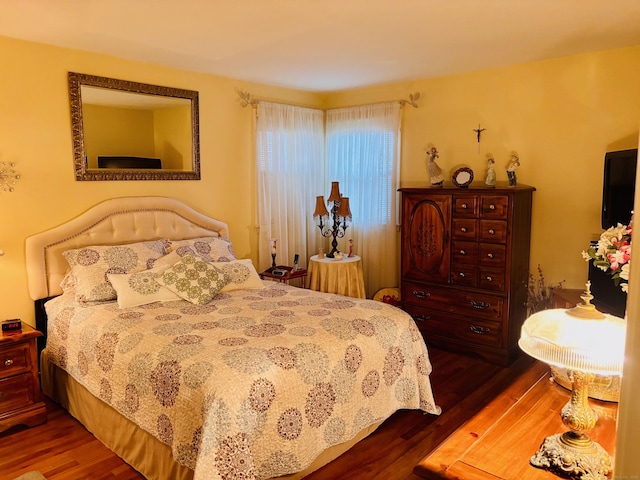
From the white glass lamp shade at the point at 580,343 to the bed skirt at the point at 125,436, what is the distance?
58.8 inches

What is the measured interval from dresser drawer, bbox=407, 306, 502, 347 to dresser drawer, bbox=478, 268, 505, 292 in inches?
11.6

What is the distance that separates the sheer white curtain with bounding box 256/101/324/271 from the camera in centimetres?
473

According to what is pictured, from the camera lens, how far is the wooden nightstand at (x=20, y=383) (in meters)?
2.86

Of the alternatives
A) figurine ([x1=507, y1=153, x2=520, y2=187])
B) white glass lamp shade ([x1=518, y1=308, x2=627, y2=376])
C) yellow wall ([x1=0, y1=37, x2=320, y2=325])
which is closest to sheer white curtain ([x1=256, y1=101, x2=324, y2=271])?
yellow wall ([x1=0, y1=37, x2=320, y2=325])

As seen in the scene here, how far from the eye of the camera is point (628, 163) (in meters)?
3.18

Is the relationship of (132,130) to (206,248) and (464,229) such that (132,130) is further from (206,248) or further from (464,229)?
(464,229)

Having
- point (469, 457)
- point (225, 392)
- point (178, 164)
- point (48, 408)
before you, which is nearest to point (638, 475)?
point (469, 457)

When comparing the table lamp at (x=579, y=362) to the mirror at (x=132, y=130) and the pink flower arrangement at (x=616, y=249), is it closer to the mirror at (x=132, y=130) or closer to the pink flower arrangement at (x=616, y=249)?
the pink flower arrangement at (x=616, y=249)

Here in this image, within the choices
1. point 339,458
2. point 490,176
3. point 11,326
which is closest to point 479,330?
point 490,176

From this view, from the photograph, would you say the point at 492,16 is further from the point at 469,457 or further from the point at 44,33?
the point at 44,33

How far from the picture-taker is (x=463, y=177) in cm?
420

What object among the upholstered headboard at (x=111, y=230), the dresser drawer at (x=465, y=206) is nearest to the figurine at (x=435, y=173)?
the dresser drawer at (x=465, y=206)

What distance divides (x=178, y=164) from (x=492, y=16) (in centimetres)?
269

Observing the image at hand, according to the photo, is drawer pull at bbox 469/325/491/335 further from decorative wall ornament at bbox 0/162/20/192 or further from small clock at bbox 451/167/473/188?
decorative wall ornament at bbox 0/162/20/192
